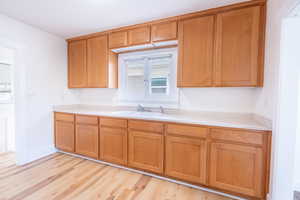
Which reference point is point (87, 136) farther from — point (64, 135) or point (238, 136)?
point (238, 136)

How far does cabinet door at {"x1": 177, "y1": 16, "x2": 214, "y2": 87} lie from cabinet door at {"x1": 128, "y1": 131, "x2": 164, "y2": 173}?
0.88m

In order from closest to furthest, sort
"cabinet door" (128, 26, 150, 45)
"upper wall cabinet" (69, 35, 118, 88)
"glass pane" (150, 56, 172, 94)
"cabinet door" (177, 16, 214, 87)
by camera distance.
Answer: "cabinet door" (177, 16, 214, 87) → "cabinet door" (128, 26, 150, 45) → "glass pane" (150, 56, 172, 94) → "upper wall cabinet" (69, 35, 118, 88)

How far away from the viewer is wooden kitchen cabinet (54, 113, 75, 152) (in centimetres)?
249

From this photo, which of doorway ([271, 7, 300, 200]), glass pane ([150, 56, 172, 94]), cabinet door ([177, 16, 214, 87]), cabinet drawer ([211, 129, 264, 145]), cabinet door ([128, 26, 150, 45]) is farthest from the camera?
glass pane ([150, 56, 172, 94])

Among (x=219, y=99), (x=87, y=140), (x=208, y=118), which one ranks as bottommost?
(x=87, y=140)

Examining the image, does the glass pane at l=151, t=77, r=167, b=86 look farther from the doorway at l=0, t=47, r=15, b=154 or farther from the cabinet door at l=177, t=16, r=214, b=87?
the doorway at l=0, t=47, r=15, b=154

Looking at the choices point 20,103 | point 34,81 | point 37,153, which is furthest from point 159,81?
point 37,153

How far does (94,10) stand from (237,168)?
2.64 metres

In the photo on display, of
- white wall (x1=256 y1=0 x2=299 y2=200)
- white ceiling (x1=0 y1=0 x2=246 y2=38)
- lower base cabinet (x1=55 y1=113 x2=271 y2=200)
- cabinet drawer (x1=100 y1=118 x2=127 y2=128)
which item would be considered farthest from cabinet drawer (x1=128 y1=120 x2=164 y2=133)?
white ceiling (x1=0 y1=0 x2=246 y2=38)

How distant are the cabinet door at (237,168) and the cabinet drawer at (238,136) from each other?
0.07m

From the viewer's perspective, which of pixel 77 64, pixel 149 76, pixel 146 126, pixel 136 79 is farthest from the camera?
pixel 77 64

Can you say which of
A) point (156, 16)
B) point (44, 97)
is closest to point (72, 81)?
point (44, 97)

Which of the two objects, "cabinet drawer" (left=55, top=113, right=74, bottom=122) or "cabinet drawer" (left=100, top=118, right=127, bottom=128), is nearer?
"cabinet drawer" (left=100, top=118, right=127, bottom=128)

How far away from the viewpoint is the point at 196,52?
1861mm
